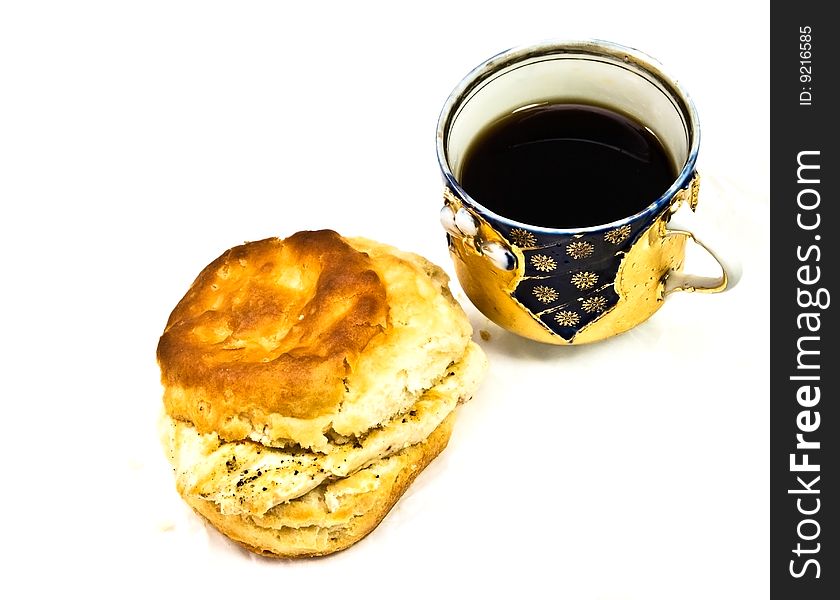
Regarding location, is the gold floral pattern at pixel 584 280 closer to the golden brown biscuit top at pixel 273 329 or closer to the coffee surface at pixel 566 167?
the coffee surface at pixel 566 167

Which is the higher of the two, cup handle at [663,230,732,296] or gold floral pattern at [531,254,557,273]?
cup handle at [663,230,732,296]

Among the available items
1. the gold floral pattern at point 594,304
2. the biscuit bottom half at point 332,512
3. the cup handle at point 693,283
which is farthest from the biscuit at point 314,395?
the cup handle at point 693,283

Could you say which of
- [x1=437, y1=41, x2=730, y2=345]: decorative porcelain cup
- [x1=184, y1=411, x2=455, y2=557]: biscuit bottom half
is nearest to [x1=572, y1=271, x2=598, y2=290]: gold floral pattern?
[x1=437, y1=41, x2=730, y2=345]: decorative porcelain cup

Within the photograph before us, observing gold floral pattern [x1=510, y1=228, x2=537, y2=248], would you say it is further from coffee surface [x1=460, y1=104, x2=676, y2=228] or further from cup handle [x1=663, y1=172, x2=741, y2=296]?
cup handle [x1=663, y1=172, x2=741, y2=296]

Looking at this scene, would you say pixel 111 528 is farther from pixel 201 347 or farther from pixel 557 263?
pixel 557 263

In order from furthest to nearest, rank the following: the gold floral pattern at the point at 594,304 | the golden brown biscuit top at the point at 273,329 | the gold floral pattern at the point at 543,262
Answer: the gold floral pattern at the point at 594,304, the gold floral pattern at the point at 543,262, the golden brown biscuit top at the point at 273,329

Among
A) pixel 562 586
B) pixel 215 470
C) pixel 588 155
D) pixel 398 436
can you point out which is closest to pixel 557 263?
pixel 588 155
